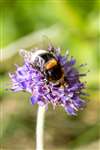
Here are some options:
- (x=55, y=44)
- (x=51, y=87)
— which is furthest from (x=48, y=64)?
(x=55, y=44)

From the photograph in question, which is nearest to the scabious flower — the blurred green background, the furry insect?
the furry insect

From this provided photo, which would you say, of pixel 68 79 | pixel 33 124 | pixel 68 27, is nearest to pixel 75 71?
pixel 68 79

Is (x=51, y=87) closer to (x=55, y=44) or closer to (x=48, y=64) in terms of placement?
(x=48, y=64)

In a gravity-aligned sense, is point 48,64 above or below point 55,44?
below

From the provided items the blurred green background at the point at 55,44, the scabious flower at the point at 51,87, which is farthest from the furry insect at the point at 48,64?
the blurred green background at the point at 55,44

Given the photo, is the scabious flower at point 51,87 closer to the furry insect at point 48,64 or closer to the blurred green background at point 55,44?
the furry insect at point 48,64

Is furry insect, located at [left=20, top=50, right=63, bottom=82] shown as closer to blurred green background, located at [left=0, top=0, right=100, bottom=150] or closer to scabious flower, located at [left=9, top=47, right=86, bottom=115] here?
scabious flower, located at [left=9, top=47, right=86, bottom=115]
